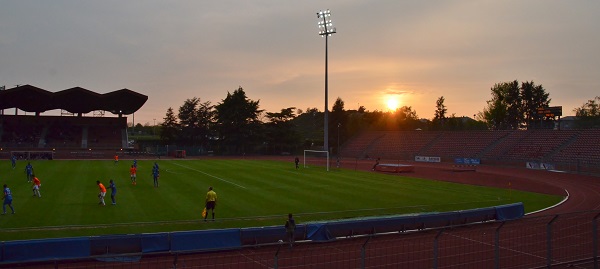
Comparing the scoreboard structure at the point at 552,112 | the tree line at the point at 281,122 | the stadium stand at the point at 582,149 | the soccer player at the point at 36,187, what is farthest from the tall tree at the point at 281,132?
the soccer player at the point at 36,187

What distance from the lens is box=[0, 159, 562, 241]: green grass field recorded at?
2084 cm

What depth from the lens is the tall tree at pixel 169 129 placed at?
105562mm

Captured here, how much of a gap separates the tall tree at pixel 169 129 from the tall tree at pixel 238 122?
12.4m

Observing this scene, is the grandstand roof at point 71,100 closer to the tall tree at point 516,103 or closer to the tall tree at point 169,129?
the tall tree at point 169,129

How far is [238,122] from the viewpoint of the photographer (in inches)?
3893

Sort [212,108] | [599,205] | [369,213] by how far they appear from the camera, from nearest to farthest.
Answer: [369,213] → [599,205] → [212,108]

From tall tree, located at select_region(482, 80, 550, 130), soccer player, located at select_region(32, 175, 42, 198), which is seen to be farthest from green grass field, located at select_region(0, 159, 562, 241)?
tall tree, located at select_region(482, 80, 550, 130)

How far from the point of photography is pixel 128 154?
268 feet

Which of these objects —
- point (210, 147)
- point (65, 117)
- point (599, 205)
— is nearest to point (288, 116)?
point (210, 147)

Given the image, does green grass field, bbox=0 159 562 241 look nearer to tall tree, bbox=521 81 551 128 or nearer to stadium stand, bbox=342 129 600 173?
stadium stand, bbox=342 129 600 173

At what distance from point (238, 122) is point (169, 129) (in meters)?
18.9

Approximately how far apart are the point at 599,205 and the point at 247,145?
2997 inches

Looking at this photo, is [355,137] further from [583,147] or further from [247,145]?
[583,147]

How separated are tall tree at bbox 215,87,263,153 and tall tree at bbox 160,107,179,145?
12.4 m
